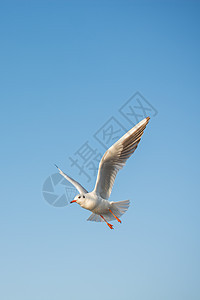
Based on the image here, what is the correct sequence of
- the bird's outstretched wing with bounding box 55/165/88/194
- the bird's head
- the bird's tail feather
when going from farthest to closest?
the bird's outstretched wing with bounding box 55/165/88/194 < the bird's tail feather < the bird's head

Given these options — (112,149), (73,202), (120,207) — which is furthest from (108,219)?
(112,149)

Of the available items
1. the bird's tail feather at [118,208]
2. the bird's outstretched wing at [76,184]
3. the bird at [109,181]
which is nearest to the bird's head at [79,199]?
the bird at [109,181]

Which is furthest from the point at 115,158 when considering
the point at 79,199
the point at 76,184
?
the point at 76,184

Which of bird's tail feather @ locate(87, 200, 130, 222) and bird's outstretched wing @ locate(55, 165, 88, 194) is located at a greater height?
bird's outstretched wing @ locate(55, 165, 88, 194)

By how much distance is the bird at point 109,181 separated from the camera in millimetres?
11375

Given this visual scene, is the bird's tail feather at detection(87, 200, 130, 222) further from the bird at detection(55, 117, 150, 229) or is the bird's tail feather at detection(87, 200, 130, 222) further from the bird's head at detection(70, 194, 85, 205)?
the bird's head at detection(70, 194, 85, 205)

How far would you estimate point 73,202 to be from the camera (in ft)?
38.5

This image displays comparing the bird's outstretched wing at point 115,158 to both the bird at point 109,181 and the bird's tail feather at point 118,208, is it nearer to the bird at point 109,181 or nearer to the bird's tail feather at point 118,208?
the bird at point 109,181

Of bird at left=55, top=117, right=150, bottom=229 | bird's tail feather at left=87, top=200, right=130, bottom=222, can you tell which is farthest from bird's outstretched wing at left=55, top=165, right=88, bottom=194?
bird's tail feather at left=87, top=200, right=130, bottom=222

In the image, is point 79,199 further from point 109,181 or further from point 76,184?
point 76,184

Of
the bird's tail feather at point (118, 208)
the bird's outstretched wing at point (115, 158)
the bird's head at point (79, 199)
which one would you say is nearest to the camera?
the bird's outstretched wing at point (115, 158)

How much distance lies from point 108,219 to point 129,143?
2.37 meters

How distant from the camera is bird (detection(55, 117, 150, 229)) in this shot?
11375 millimetres

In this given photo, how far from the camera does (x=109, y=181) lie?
1208 centimetres
